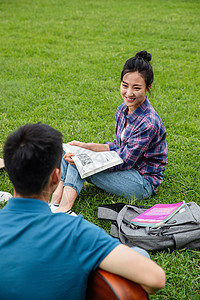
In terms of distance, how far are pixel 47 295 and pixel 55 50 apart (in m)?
7.62

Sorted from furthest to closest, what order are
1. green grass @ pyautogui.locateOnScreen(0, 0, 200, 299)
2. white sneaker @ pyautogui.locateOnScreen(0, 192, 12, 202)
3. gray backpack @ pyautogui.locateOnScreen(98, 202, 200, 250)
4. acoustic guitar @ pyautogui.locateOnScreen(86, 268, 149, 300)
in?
green grass @ pyautogui.locateOnScreen(0, 0, 200, 299) → white sneaker @ pyautogui.locateOnScreen(0, 192, 12, 202) → gray backpack @ pyautogui.locateOnScreen(98, 202, 200, 250) → acoustic guitar @ pyautogui.locateOnScreen(86, 268, 149, 300)

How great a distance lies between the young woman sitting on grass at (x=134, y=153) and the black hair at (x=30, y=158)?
4.97ft

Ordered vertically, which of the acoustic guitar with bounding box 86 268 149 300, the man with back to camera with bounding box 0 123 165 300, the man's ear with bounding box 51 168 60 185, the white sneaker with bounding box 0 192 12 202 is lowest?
the white sneaker with bounding box 0 192 12 202

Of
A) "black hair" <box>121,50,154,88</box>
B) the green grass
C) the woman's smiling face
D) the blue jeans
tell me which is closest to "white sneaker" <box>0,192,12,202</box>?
the green grass

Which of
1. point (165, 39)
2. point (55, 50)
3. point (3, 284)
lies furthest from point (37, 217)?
point (165, 39)

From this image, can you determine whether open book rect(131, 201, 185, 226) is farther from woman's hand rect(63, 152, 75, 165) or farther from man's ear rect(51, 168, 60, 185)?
man's ear rect(51, 168, 60, 185)

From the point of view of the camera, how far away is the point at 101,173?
318cm

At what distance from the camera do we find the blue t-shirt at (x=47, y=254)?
1.38 metres

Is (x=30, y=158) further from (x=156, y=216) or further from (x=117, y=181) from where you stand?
(x=117, y=181)

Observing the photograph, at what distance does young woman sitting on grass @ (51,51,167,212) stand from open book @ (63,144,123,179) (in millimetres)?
83

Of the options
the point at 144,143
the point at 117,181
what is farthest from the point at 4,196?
the point at 144,143

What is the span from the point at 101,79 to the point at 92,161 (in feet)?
12.8

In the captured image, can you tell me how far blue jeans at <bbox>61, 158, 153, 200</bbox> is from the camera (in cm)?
317

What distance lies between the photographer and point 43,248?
1407 mm
